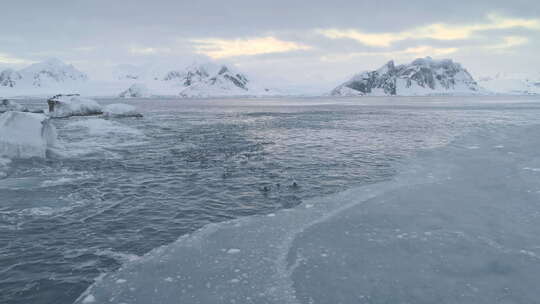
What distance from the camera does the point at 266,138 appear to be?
1330 inches

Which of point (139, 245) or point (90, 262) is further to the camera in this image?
point (139, 245)

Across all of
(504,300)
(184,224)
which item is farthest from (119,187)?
(504,300)

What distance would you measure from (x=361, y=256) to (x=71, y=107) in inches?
2345

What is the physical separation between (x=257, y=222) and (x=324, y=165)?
9629 mm

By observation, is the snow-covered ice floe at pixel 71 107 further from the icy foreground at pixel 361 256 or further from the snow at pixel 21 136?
the icy foreground at pixel 361 256

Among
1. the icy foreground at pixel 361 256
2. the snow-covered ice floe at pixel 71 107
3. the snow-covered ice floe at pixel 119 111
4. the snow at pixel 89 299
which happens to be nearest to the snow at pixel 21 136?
the icy foreground at pixel 361 256

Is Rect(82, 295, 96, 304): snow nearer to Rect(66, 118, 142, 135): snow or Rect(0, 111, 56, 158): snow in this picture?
Rect(0, 111, 56, 158): snow

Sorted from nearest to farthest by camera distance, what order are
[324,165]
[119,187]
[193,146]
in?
[119,187] → [324,165] → [193,146]

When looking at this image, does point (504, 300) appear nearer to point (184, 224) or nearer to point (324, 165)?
point (184, 224)

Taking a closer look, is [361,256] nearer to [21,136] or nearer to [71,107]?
[21,136]

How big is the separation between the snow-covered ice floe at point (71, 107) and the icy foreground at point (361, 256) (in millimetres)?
54920

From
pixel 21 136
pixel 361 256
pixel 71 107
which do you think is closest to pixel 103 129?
pixel 21 136

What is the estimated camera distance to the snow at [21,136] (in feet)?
72.9

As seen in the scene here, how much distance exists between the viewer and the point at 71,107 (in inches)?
2276
